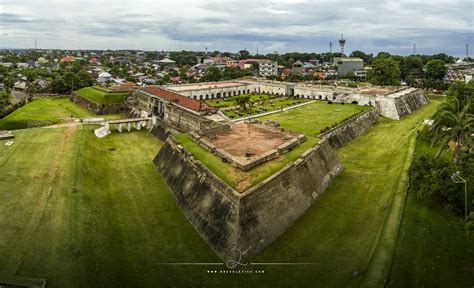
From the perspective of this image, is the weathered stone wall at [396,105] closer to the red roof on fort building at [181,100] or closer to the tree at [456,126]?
the tree at [456,126]

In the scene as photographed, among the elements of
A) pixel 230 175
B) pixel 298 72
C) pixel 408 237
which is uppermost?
pixel 298 72

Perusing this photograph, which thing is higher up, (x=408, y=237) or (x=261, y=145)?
(x=261, y=145)

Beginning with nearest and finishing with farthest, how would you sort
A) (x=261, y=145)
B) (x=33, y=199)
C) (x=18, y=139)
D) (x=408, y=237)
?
1. (x=408, y=237)
2. (x=33, y=199)
3. (x=261, y=145)
4. (x=18, y=139)

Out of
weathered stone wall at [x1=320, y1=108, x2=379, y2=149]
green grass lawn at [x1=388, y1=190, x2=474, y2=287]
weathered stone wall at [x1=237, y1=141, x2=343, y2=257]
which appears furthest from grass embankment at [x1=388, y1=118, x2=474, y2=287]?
weathered stone wall at [x1=320, y1=108, x2=379, y2=149]

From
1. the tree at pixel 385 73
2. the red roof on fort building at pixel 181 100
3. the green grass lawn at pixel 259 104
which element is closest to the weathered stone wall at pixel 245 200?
the red roof on fort building at pixel 181 100

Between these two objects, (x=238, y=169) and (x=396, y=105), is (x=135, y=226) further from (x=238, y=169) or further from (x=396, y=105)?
(x=396, y=105)

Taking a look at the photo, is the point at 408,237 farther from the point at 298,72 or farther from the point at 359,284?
the point at 298,72

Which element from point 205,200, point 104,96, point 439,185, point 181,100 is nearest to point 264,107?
point 181,100

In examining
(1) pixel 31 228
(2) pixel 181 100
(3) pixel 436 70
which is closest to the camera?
(1) pixel 31 228

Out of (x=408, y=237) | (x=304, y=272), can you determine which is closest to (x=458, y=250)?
(x=408, y=237)
